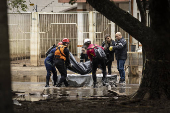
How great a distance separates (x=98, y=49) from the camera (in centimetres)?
1288

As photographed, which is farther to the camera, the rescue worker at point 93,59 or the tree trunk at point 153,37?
the rescue worker at point 93,59

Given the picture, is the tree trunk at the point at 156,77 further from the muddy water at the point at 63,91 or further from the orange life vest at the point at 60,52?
the orange life vest at the point at 60,52

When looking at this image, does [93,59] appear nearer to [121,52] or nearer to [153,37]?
[121,52]

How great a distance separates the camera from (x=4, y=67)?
4879mm

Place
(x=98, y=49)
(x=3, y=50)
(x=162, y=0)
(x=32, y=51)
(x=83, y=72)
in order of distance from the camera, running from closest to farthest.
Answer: (x=3, y=50)
(x=162, y=0)
(x=98, y=49)
(x=83, y=72)
(x=32, y=51)

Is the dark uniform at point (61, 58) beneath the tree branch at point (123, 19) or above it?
beneath

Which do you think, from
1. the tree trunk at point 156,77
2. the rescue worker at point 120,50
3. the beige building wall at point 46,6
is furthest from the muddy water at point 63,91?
the beige building wall at point 46,6

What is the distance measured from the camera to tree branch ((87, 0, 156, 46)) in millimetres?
8961

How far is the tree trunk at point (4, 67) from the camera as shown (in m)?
4.84

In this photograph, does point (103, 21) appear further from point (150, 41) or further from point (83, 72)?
point (150, 41)

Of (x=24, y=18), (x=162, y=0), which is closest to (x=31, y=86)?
(x=162, y=0)

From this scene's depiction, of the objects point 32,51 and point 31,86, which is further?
point 32,51

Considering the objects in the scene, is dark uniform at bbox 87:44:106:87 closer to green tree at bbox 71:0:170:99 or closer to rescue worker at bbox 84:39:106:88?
rescue worker at bbox 84:39:106:88

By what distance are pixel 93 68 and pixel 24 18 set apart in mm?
10888
